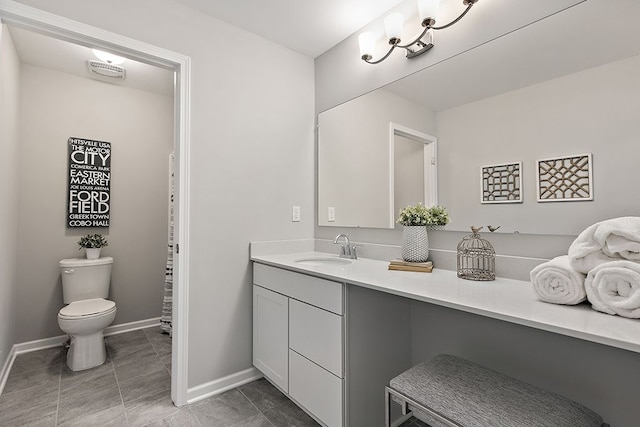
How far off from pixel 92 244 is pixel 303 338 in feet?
7.35

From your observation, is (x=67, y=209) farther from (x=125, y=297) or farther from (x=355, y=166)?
(x=355, y=166)

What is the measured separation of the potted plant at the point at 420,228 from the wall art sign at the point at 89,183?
108 inches

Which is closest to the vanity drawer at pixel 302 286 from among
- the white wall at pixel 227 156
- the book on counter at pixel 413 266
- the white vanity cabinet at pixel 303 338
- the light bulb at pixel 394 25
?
the white vanity cabinet at pixel 303 338

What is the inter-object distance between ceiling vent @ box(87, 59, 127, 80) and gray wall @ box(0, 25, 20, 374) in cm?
47

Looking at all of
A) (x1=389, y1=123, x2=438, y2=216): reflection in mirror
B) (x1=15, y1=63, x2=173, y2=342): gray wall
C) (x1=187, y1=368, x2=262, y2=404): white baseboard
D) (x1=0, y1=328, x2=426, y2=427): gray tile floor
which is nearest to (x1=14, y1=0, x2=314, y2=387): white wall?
(x1=187, y1=368, x2=262, y2=404): white baseboard

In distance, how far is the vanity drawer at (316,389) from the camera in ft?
4.64

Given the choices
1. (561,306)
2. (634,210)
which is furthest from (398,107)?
(561,306)

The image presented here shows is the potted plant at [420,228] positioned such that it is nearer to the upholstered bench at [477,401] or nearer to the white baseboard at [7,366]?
the upholstered bench at [477,401]

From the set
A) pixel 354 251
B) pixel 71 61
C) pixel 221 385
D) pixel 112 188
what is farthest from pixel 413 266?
pixel 71 61

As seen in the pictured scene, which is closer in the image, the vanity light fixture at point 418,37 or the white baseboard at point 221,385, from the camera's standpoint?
the vanity light fixture at point 418,37

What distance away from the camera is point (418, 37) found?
165 cm

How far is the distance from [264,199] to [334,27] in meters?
1.27

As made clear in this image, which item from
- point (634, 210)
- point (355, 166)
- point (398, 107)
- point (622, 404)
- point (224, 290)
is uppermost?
point (398, 107)

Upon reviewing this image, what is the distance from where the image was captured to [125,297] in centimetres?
301
